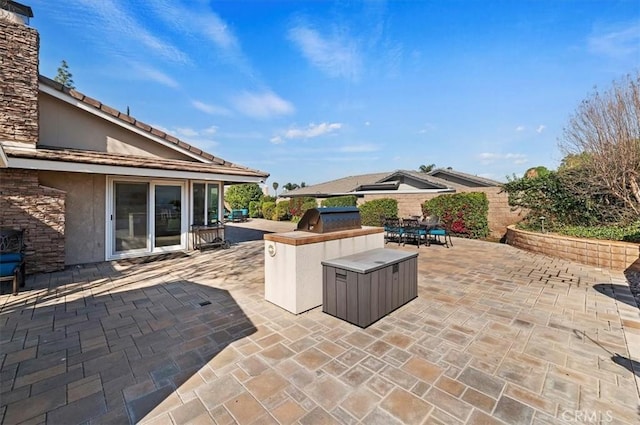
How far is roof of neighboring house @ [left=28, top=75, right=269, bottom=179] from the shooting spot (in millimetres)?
6500

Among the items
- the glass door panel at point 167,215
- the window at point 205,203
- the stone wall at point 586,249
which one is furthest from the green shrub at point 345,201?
the glass door panel at point 167,215

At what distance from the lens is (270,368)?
110 inches

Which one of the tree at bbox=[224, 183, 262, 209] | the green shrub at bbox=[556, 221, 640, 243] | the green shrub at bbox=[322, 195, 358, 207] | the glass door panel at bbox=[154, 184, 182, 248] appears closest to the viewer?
the green shrub at bbox=[556, 221, 640, 243]

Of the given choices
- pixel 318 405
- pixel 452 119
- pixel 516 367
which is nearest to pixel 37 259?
pixel 318 405

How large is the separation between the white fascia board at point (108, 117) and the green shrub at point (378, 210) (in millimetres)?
9072

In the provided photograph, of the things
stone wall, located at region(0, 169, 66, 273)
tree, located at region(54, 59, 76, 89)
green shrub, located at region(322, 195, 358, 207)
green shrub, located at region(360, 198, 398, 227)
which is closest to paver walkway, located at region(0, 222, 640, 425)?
stone wall, located at region(0, 169, 66, 273)

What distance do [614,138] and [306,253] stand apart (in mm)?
10077

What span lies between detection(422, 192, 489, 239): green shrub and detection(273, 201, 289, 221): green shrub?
487 inches

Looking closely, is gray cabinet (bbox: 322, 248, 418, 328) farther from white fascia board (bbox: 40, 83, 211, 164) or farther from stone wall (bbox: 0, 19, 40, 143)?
stone wall (bbox: 0, 19, 40, 143)

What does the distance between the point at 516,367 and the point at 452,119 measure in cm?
1424

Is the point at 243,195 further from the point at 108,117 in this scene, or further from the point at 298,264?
→ the point at 298,264

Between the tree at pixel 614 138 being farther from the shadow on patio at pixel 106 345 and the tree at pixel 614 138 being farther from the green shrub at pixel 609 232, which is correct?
the shadow on patio at pixel 106 345

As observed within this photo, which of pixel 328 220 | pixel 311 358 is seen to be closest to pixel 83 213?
pixel 328 220

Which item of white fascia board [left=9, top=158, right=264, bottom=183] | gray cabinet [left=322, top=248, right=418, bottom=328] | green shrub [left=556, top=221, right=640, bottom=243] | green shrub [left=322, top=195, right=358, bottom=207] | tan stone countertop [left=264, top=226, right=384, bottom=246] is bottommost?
gray cabinet [left=322, top=248, right=418, bottom=328]
